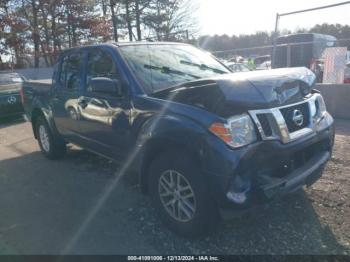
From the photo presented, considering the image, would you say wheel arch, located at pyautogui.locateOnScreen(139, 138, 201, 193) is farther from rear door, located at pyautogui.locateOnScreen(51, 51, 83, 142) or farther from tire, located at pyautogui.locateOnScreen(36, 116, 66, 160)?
tire, located at pyautogui.locateOnScreen(36, 116, 66, 160)

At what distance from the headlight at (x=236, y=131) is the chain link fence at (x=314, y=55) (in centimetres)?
749

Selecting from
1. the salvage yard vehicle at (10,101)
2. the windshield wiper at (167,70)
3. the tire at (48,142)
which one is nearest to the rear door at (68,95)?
the tire at (48,142)

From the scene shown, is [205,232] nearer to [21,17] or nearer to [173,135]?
[173,135]

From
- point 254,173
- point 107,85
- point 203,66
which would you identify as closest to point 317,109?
point 254,173

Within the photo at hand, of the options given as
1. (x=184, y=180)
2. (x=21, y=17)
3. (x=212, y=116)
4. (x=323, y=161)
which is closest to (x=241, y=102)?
(x=212, y=116)

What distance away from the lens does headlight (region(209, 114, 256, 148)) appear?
2.76 metres

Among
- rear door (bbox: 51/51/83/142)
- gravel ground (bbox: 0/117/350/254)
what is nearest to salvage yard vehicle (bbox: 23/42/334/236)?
gravel ground (bbox: 0/117/350/254)

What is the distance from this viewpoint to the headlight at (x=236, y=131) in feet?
9.05

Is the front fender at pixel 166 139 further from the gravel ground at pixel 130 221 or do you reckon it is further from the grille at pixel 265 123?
the gravel ground at pixel 130 221

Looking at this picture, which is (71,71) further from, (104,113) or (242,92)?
(242,92)

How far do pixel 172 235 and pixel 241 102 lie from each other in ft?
4.87

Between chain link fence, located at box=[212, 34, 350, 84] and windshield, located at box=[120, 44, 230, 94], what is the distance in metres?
5.85

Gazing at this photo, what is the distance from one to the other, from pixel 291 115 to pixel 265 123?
356 millimetres

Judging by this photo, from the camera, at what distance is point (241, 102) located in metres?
2.89
